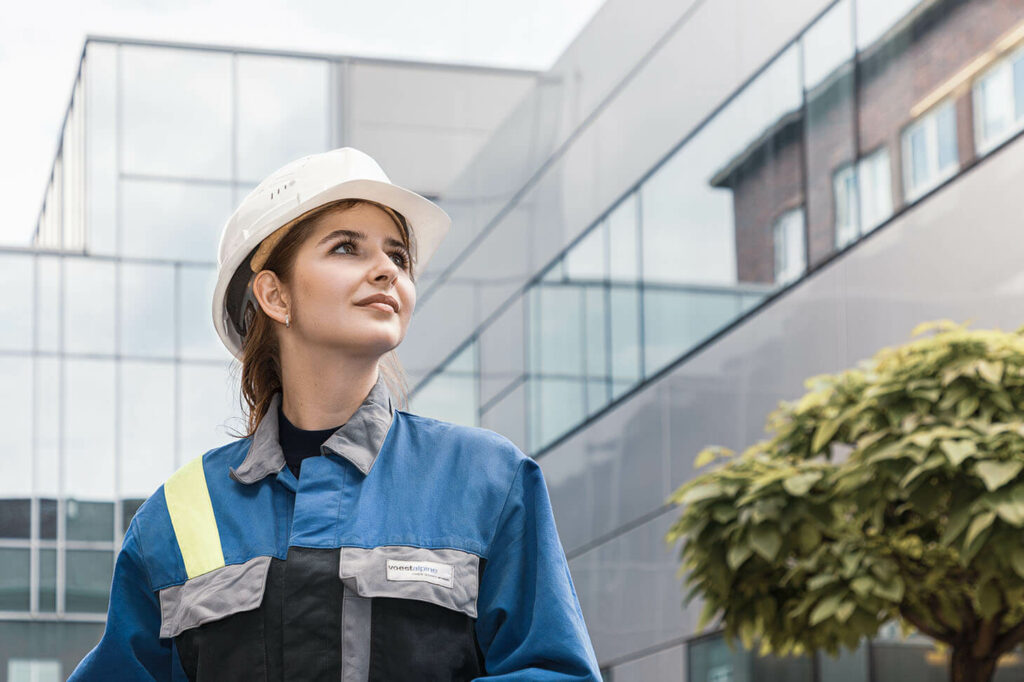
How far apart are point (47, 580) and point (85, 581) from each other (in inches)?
22.1

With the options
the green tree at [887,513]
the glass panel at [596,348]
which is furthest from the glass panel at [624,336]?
the green tree at [887,513]

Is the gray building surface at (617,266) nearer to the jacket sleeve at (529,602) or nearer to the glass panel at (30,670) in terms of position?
the glass panel at (30,670)

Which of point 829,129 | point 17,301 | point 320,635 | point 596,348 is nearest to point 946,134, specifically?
point 829,129

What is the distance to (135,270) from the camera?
89.0 feet

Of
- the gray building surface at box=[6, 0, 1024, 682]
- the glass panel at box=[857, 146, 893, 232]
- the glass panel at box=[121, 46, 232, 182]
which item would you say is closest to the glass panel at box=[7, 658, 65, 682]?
the gray building surface at box=[6, 0, 1024, 682]

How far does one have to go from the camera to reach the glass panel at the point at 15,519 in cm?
2470

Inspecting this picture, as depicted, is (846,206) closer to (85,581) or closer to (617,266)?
(617,266)

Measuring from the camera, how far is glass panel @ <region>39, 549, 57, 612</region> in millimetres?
24562

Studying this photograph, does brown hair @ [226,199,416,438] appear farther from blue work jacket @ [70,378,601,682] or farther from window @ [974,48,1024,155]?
window @ [974,48,1024,155]

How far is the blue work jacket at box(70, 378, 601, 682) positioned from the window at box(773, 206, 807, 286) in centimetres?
1106

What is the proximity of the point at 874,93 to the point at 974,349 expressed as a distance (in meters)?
5.39

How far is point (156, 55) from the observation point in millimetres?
27000

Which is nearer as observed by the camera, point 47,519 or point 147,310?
point 47,519

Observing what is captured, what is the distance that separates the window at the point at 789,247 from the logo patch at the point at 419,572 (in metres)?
11.2
